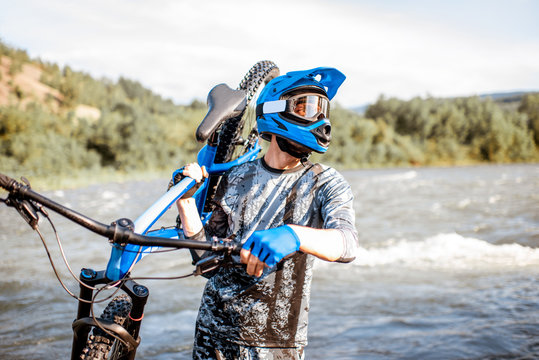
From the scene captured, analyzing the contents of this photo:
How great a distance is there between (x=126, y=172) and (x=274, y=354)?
5702 cm

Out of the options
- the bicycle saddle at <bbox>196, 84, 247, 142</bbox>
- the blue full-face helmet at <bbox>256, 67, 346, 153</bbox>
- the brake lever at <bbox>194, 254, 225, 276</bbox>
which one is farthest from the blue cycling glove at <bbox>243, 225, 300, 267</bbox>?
the bicycle saddle at <bbox>196, 84, 247, 142</bbox>

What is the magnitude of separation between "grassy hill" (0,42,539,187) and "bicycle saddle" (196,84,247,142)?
3841 centimetres

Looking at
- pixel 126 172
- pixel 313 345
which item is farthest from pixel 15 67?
pixel 313 345

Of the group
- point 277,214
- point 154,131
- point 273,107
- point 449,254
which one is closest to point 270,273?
point 277,214

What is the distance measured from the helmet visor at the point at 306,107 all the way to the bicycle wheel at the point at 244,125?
84cm

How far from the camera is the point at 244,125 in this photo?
3.94 meters

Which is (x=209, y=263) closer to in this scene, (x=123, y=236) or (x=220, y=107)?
(x=123, y=236)

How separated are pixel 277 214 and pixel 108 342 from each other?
141 cm

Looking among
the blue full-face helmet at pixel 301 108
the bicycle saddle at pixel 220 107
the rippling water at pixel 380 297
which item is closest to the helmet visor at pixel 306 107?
the blue full-face helmet at pixel 301 108

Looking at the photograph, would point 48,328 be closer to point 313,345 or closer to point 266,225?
point 313,345

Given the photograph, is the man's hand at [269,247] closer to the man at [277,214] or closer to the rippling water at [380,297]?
the man at [277,214]

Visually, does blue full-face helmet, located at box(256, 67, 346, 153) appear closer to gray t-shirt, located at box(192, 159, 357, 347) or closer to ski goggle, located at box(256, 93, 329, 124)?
ski goggle, located at box(256, 93, 329, 124)

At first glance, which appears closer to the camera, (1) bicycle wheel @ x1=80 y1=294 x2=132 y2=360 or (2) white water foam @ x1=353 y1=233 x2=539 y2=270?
(1) bicycle wheel @ x1=80 y1=294 x2=132 y2=360

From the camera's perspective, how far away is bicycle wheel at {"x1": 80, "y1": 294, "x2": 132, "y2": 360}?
299 centimetres
